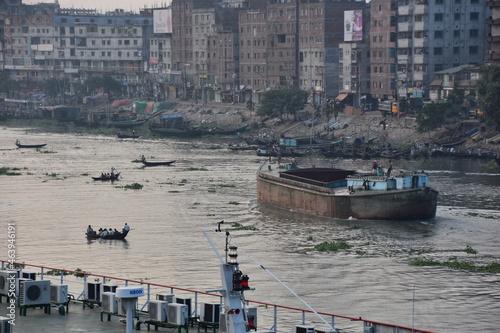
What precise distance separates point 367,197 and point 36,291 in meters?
39.7

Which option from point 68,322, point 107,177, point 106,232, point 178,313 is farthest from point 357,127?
point 178,313

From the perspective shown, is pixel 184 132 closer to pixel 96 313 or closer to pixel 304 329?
pixel 96 313

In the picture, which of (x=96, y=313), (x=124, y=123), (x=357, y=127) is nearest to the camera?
(x=96, y=313)

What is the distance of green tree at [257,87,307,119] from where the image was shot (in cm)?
15212

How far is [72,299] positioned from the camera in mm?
38719

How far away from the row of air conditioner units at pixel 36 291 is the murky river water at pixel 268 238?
14.0m

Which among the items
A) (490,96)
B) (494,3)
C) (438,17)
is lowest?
(490,96)

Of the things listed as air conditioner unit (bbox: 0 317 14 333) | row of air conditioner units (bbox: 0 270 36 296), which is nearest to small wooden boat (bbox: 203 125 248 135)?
row of air conditioner units (bbox: 0 270 36 296)

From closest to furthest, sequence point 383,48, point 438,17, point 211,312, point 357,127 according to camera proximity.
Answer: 1. point 211,312
2. point 357,127
3. point 438,17
4. point 383,48

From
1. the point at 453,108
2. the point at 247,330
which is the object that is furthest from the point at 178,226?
the point at 453,108

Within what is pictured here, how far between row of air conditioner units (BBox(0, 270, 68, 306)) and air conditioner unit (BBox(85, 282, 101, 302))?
3.15 ft

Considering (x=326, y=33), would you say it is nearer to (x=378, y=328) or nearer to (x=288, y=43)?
(x=288, y=43)

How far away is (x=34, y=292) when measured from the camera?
3575 centimetres

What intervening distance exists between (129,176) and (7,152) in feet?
106
